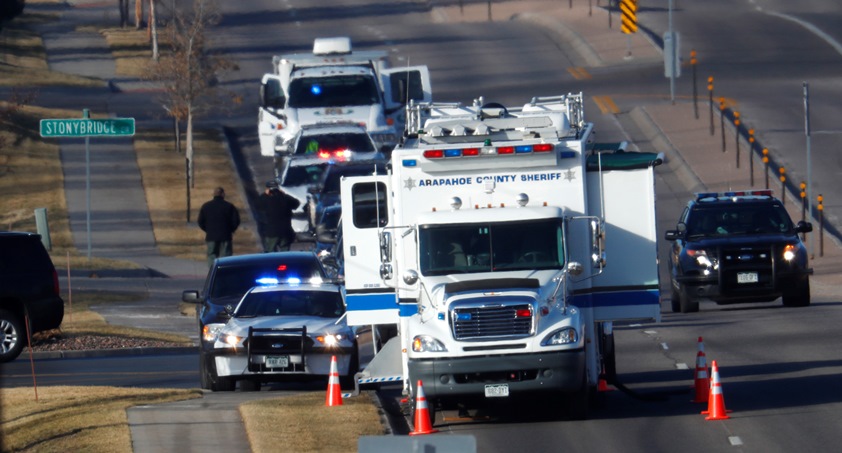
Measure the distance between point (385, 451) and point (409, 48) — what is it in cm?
5735

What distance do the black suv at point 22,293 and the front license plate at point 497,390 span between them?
955 cm

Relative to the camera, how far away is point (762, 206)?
88.7 feet

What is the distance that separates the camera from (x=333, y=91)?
127 feet

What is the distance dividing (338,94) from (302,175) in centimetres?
422

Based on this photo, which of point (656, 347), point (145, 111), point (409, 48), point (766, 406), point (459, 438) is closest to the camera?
point (459, 438)

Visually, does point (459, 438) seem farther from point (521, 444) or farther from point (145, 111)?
point (145, 111)

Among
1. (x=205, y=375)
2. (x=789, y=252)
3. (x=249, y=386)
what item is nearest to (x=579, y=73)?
(x=789, y=252)

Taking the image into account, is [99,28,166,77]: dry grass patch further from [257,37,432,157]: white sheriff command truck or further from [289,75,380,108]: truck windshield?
[289,75,380,108]: truck windshield

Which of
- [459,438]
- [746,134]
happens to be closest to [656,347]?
[459,438]

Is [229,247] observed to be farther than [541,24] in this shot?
No

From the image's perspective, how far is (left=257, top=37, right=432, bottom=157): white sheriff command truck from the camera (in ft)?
125

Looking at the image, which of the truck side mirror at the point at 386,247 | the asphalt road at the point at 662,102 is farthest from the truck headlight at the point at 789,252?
the truck side mirror at the point at 386,247

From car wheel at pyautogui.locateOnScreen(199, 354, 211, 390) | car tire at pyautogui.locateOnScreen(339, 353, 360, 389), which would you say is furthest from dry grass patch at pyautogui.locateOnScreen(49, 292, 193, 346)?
car tire at pyautogui.locateOnScreen(339, 353, 360, 389)

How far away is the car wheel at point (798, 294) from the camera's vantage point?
26.4 meters
